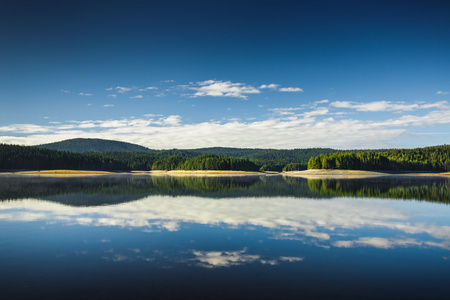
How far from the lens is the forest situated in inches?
5162

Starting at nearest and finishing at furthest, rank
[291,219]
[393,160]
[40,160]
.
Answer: [291,219]
[40,160]
[393,160]

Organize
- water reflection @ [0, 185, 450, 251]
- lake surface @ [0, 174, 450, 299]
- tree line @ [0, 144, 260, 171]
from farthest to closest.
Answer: tree line @ [0, 144, 260, 171]
water reflection @ [0, 185, 450, 251]
lake surface @ [0, 174, 450, 299]

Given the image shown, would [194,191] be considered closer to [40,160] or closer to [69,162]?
[40,160]

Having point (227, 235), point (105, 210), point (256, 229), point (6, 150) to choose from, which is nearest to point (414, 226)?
point (256, 229)

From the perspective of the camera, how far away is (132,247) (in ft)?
39.4

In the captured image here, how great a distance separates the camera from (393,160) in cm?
14550

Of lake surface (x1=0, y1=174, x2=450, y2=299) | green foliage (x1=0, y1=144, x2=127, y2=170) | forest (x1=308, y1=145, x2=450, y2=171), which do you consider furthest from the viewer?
green foliage (x1=0, y1=144, x2=127, y2=170)

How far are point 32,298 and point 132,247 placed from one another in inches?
184

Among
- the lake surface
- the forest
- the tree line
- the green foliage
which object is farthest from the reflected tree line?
the tree line

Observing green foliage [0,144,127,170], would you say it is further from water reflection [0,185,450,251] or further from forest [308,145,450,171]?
water reflection [0,185,450,251]

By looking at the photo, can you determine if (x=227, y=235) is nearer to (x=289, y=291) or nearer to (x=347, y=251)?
(x=347, y=251)

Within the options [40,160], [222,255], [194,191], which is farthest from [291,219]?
[40,160]

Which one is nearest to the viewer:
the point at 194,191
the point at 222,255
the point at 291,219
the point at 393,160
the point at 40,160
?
the point at 222,255

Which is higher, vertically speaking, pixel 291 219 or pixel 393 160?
pixel 393 160
